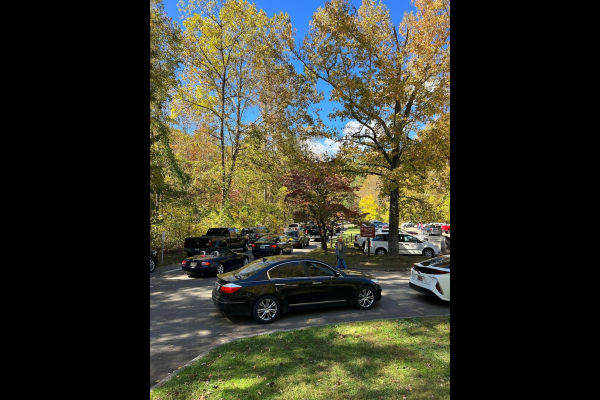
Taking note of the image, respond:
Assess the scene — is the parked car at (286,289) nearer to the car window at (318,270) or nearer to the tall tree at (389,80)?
the car window at (318,270)

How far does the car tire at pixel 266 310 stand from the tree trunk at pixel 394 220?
11.5 m

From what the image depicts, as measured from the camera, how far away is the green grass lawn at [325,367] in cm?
407

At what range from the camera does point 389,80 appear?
15.0 meters

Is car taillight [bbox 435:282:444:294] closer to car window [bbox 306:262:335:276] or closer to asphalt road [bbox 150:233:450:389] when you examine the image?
asphalt road [bbox 150:233:450:389]

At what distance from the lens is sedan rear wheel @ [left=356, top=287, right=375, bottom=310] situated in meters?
8.41

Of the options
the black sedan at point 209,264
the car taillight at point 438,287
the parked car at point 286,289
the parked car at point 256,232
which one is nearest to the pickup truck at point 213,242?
the black sedan at point 209,264

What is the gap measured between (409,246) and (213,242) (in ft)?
40.6

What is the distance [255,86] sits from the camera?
25906 millimetres

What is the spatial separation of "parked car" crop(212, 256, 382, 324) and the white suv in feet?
41.9

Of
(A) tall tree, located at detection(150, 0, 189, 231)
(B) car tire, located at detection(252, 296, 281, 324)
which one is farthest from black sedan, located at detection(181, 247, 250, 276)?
(B) car tire, located at detection(252, 296, 281, 324)

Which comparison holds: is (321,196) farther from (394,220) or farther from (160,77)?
(160,77)
